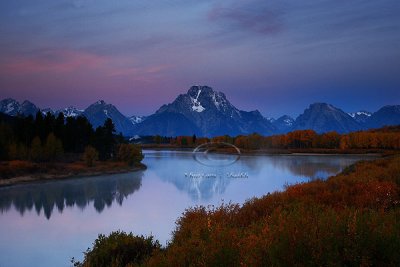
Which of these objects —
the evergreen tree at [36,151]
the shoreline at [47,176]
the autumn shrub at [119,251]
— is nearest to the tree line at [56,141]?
the evergreen tree at [36,151]

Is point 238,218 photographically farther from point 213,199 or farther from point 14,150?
point 14,150

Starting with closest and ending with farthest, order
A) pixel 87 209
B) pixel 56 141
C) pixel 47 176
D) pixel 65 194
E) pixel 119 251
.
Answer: pixel 119 251 → pixel 87 209 → pixel 65 194 → pixel 47 176 → pixel 56 141

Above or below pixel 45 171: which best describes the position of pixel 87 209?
below

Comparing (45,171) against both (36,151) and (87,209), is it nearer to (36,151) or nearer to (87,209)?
(36,151)

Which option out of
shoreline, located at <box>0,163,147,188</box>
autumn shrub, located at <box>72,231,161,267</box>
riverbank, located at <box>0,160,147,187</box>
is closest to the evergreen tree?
riverbank, located at <box>0,160,147,187</box>

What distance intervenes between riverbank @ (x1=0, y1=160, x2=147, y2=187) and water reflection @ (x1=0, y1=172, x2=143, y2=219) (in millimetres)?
3788

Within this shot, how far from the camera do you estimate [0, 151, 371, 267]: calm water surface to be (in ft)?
87.0

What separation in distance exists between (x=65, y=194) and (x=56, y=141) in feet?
114

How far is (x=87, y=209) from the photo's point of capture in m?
41.2

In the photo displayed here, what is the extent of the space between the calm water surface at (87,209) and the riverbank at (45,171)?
391 cm

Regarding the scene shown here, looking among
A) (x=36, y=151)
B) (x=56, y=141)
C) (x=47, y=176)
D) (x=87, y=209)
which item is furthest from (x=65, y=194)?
(x=56, y=141)

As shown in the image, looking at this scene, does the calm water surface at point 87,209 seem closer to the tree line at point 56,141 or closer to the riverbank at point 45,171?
the riverbank at point 45,171

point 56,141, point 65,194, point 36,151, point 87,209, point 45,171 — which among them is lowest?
point 87,209

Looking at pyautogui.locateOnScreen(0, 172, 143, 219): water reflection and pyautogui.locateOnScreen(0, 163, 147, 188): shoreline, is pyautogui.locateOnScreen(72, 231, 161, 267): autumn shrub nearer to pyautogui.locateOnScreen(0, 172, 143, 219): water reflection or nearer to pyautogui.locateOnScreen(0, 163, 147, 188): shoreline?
pyautogui.locateOnScreen(0, 172, 143, 219): water reflection
